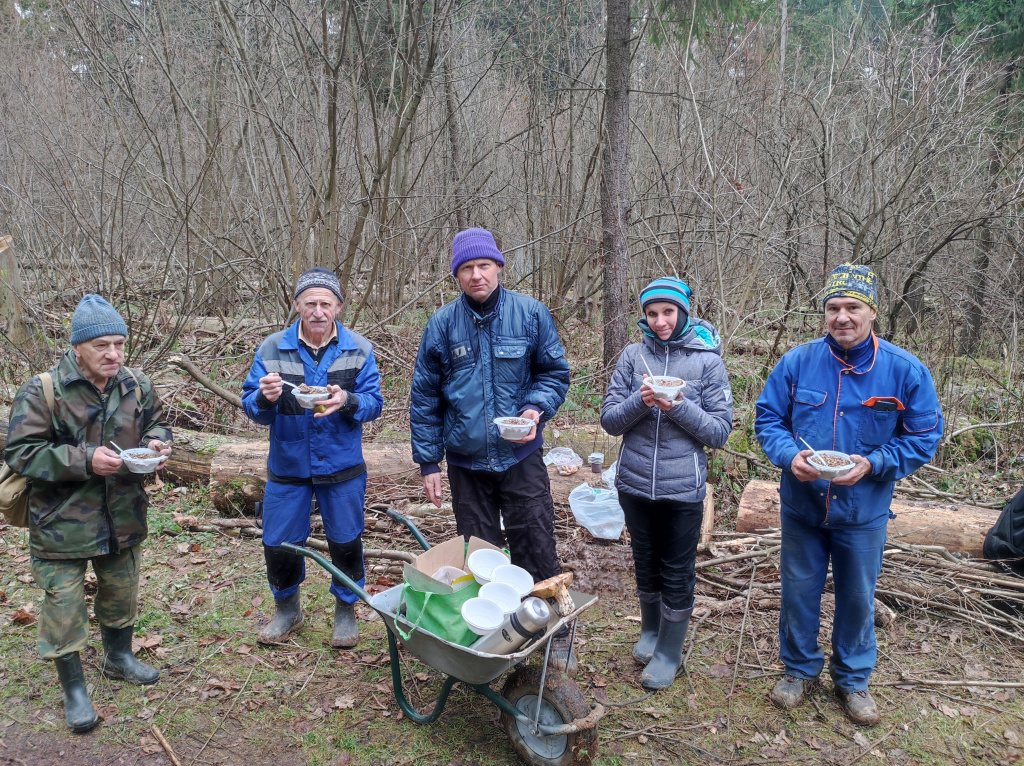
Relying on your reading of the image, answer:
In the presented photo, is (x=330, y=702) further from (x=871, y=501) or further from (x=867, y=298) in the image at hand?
(x=867, y=298)

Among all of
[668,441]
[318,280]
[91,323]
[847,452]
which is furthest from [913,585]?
[91,323]

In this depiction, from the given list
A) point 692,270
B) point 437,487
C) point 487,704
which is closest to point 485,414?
point 437,487

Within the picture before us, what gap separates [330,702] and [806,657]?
2.46 meters

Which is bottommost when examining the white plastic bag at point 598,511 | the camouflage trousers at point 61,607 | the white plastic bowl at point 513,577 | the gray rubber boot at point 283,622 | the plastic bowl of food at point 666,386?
the gray rubber boot at point 283,622

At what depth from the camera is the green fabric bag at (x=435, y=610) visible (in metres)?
2.77

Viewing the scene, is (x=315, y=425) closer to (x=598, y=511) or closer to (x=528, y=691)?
(x=528, y=691)

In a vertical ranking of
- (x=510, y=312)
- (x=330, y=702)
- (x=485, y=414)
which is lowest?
(x=330, y=702)

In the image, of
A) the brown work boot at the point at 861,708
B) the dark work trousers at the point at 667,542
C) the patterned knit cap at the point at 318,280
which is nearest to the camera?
the brown work boot at the point at 861,708

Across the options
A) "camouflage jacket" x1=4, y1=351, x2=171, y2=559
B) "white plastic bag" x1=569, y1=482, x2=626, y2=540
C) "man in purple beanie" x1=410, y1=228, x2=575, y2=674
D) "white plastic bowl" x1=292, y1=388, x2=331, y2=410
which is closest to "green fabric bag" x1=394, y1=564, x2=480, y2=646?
"man in purple beanie" x1=410, y1=228, x2=575, y2=674

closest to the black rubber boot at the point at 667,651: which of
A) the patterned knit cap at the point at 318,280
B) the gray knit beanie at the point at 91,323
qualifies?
the patterned knit cap at the point at 318,280

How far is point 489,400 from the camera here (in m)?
3.51

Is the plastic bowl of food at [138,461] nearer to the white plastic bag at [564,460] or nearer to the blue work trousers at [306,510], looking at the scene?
the blue work trousers at [306,510]

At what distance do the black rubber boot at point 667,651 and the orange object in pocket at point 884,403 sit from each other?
1.37 m

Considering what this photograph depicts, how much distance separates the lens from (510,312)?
140 inches
